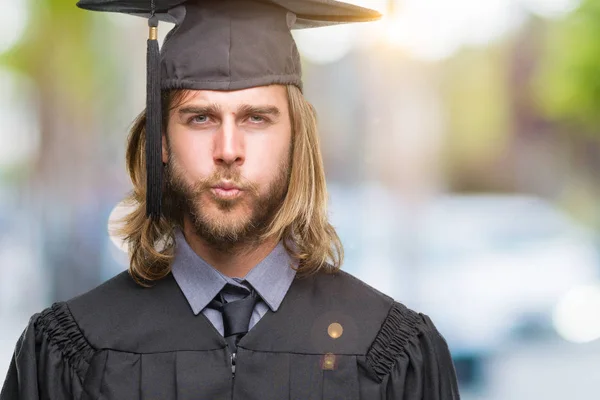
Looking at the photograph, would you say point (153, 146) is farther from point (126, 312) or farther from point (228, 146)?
point (126, 312)

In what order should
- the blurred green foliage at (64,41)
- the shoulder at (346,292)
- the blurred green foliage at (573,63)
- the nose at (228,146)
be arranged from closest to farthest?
the nose at (228,146), the shoulder at (346,292), the blurred green foliage at (64,41), the blurred green foliage at (573,63)

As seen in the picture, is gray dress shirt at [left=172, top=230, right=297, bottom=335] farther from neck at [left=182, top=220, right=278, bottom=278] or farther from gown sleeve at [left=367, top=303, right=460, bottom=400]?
gown sleeve at [left=367, top=303, right=460, bottom=400]

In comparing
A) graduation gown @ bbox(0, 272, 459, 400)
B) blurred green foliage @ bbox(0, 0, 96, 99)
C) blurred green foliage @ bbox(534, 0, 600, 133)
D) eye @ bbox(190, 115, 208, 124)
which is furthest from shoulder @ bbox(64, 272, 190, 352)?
blurred green foliage @ bbox(534, 0, 600, 133)

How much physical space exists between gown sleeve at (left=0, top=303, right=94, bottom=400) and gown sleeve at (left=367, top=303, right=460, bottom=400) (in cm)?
79

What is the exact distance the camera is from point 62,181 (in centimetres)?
826

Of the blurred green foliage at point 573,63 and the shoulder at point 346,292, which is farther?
the blurred green foliage at point 573,63

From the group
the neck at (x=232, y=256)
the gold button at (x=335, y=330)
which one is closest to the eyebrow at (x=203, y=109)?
the neck at (x=232, y=256)

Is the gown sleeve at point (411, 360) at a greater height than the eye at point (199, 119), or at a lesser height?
lesser

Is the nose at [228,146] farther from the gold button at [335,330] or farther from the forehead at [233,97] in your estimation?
the gold button at [335,330]

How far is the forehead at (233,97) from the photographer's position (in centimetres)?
219

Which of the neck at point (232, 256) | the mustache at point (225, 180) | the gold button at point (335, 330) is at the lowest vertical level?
the gold button at point (335, 330)

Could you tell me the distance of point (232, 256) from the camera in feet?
7.53

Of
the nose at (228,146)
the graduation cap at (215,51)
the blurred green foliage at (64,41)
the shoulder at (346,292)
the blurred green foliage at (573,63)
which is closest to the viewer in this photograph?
the nose at (228,146)

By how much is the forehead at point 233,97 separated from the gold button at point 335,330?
613mm
